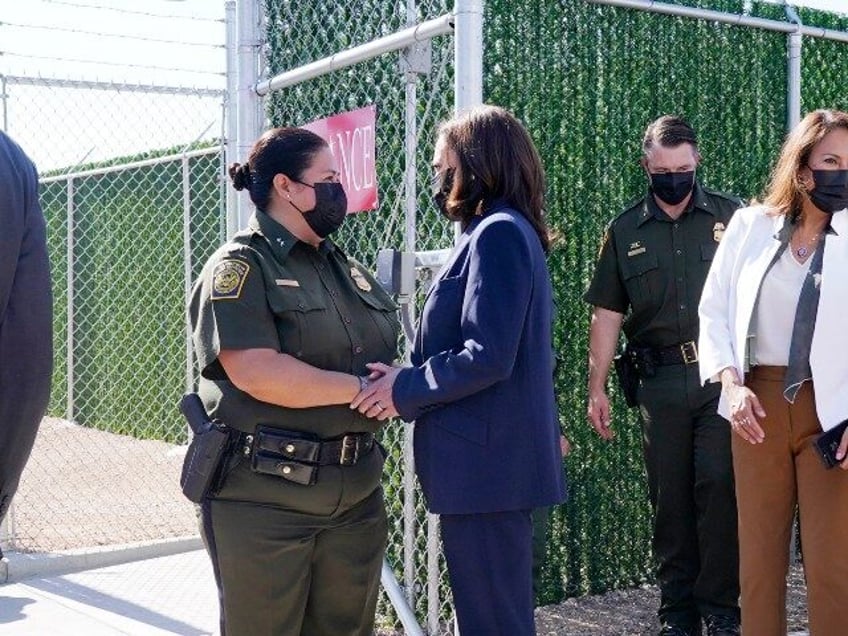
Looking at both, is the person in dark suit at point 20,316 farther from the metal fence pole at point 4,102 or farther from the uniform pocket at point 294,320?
the metal fence pole at point 4,102

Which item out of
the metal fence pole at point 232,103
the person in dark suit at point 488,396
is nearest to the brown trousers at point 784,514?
the person in dark suit at point 488,396

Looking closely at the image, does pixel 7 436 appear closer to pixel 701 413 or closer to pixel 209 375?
pixel 209 375

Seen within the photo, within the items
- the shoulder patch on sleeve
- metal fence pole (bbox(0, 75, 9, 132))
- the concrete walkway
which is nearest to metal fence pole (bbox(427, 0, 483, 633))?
the shoulder patch on sleeve

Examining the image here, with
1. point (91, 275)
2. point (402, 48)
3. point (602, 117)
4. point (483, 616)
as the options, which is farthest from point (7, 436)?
point (91, 275)

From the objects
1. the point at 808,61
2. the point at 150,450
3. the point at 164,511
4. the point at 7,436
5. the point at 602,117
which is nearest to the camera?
the point at 7,436

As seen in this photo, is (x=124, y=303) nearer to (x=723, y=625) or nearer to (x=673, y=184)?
(x=673, y=184)

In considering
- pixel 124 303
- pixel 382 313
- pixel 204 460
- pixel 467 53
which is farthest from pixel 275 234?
pixel 124 303

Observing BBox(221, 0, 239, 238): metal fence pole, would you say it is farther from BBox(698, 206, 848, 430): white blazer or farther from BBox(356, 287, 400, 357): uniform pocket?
BBox(698, 206, 848, 430): white blazer

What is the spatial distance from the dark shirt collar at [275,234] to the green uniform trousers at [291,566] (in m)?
0.68

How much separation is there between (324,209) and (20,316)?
1043 mm

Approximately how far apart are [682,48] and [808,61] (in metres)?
0.99

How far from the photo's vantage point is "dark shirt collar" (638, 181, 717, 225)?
15.2 feet

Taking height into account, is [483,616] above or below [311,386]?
below

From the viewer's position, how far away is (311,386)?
3.05m
